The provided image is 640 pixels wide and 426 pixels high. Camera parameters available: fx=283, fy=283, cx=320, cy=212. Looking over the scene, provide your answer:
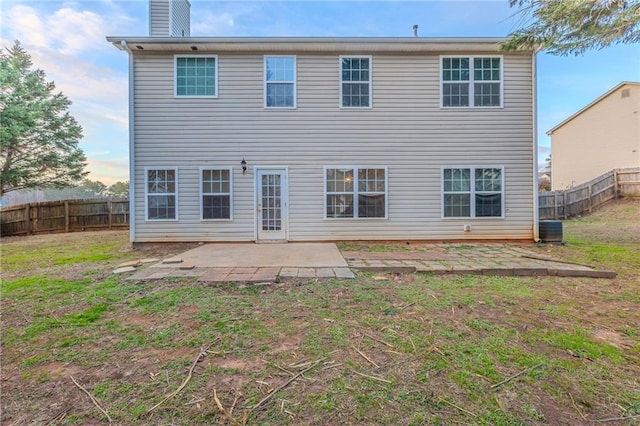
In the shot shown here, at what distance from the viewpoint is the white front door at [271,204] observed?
802 centimetres

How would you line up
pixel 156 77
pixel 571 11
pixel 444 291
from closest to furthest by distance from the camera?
1. pixel 444 291
2. pixel 571 11
3. pixel 156 77

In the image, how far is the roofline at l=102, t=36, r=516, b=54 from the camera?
24.3 feet

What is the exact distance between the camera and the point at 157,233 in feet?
26.2

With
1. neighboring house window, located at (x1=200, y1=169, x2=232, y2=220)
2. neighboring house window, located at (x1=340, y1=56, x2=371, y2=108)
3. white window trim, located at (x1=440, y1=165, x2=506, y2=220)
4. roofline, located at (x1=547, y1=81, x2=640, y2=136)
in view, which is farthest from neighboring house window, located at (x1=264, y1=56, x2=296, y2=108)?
roofline, located at (x1=547, y1=81, x2=640, y2=136)

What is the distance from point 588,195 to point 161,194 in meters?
18.1

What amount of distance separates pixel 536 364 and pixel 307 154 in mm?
6771

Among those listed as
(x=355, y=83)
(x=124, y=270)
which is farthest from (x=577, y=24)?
(x=124, y=270)

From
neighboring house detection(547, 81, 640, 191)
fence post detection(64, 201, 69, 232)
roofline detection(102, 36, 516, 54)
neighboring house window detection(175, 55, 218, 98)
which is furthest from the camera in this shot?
neighboring house detection(547, 81, 640, 191)

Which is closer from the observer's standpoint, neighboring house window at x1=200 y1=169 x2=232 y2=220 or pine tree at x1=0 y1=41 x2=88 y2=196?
neighboring house window at x1=200 y1=169 x2=232 y2=220

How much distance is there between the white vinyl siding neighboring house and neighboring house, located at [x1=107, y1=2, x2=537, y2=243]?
3 centimetres

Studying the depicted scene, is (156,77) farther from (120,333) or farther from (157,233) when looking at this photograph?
(120,333)

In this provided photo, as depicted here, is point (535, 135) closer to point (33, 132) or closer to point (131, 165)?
point (131, 165)

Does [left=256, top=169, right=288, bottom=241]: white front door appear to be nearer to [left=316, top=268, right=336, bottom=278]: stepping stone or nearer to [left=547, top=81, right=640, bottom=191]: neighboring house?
[left=316, top=268, right=336, bottom=278]: stepping stone

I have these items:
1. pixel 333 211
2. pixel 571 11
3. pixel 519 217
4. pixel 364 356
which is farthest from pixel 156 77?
pixel 519 217
